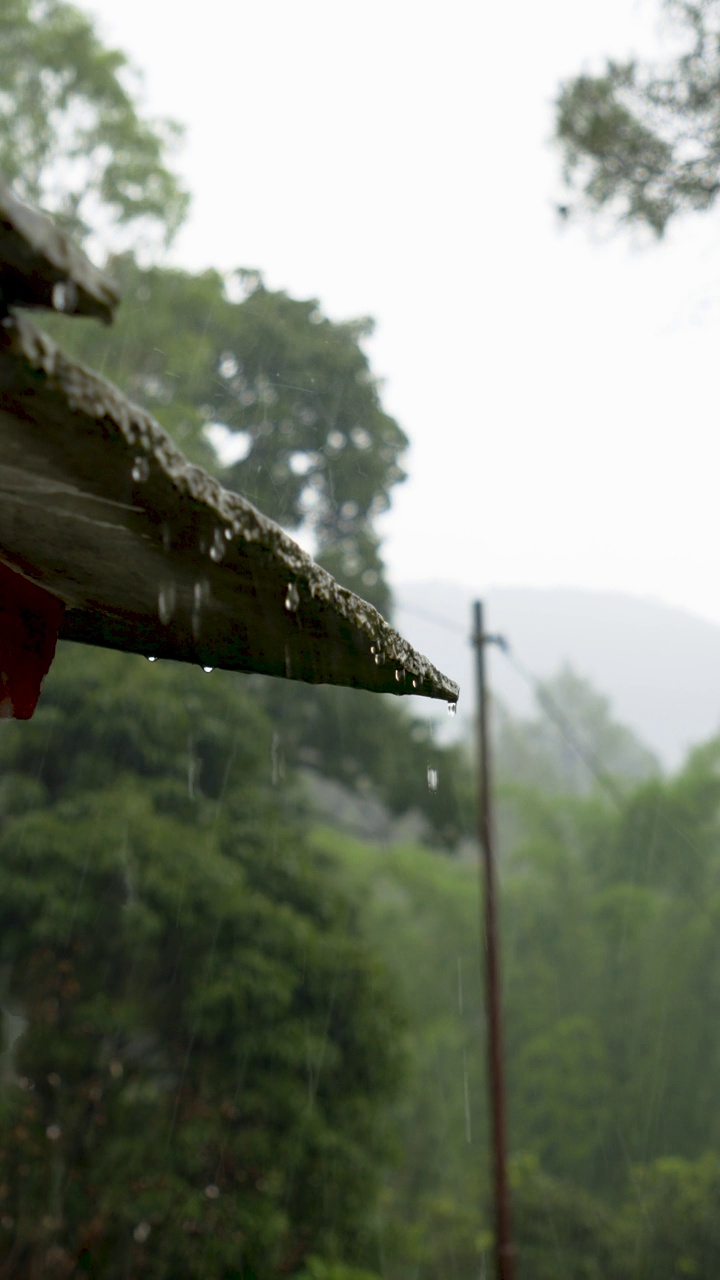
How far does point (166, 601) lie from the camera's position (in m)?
1.25

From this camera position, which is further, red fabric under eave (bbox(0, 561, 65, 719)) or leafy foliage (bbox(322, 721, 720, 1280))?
leafy foliage (bbox(322, 721, 720, 1280))

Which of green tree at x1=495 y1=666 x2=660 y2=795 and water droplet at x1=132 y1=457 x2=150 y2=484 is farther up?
green tree at x1=495 y1=666 x2=660 y2=795

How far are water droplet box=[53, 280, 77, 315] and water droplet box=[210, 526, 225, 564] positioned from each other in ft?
0.98

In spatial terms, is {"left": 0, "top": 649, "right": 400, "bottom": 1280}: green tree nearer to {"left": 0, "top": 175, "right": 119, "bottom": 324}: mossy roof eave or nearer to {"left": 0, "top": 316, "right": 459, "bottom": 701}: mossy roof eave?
{"left": 0, "top": 316, "right": 459, "bottom": 701}: mossy roof eave

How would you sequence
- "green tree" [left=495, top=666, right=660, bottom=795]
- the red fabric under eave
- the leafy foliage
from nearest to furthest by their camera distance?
the red fabric under eave < the leafy foliage < "green tree" [left=495, top=666, right=660, bottom=795]

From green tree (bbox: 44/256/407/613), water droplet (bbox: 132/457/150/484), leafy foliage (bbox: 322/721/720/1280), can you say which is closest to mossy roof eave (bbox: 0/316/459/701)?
water droplet (bbox: 132/457/150/484)

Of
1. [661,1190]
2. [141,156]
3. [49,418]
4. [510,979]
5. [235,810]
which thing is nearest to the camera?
[49,418]

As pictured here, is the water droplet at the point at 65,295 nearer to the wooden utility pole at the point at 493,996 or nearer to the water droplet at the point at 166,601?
the water droplet at the point at 166,601

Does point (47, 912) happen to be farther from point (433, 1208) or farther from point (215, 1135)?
point (433, 1208)

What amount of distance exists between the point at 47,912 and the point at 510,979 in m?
12.2

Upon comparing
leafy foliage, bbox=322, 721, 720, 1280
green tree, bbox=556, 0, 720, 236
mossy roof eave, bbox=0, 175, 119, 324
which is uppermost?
green tree, bbox=556, 0, 720, 236

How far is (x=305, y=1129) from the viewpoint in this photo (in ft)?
27.1

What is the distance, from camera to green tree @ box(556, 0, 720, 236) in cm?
588

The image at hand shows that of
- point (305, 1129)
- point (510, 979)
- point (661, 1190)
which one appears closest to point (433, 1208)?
point (661, 1190)
